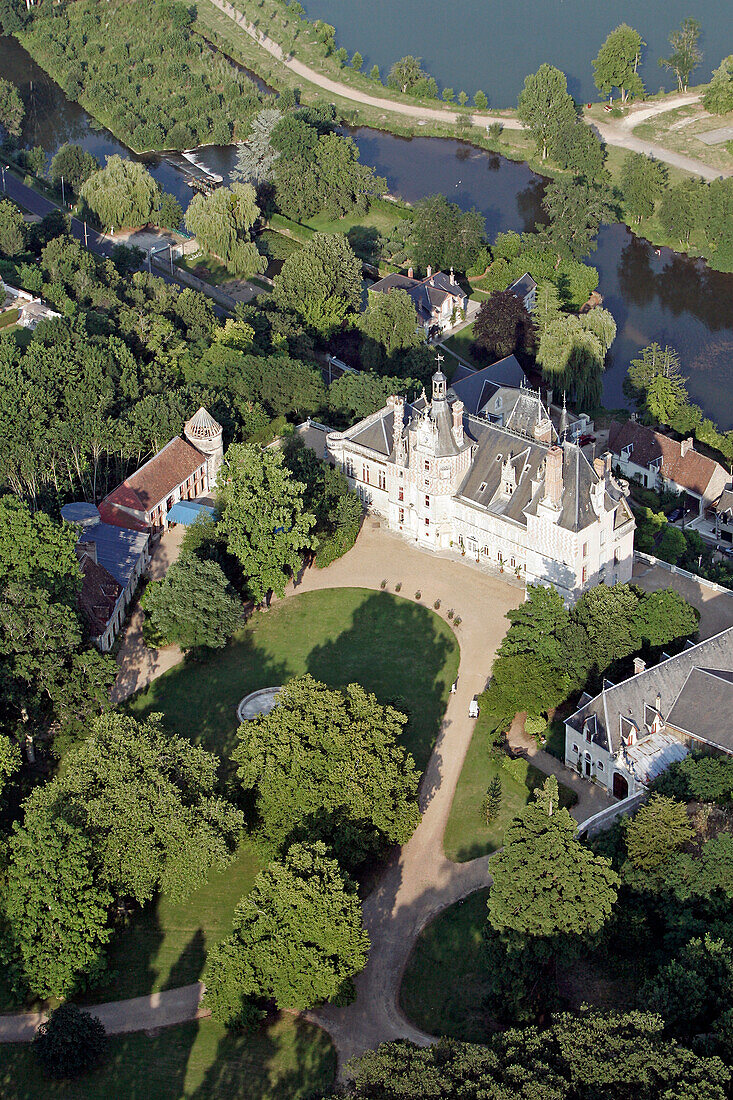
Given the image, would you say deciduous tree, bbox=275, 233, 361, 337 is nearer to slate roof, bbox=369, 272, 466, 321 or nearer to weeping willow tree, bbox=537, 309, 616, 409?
slate roof, bbox=369, 272, 466, 321

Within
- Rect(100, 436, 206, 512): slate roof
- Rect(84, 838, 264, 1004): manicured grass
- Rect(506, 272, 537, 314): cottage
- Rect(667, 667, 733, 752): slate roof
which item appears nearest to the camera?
Rect(84, 838, 264, 1004): manicured grass

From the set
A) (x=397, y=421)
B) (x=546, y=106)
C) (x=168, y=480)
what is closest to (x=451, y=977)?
(x=397, y=421)

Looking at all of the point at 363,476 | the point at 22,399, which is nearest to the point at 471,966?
the point at 363,476

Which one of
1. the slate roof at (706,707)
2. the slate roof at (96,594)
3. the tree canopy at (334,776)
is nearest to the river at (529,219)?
the slate roof at (706,707)

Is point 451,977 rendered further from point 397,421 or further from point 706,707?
point 397,421

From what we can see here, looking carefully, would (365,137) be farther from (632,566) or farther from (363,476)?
(632,566)

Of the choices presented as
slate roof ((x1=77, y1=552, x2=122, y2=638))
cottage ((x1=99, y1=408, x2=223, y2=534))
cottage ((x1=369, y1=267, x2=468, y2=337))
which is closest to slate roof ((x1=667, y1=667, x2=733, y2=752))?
slate roof ((x1=77, y1=552, x2=122, y2=638))
